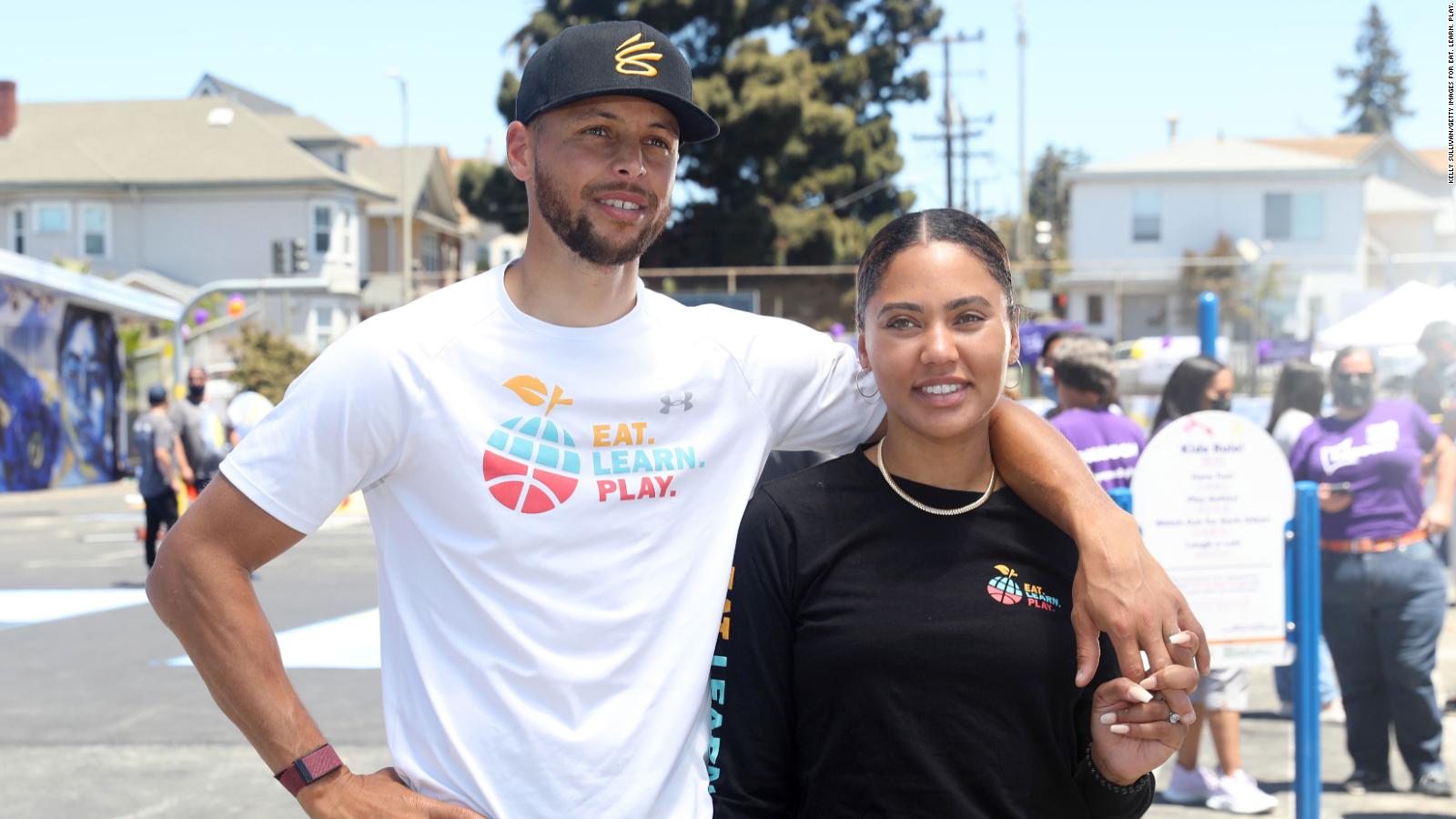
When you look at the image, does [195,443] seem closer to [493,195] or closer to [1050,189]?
[493,195]

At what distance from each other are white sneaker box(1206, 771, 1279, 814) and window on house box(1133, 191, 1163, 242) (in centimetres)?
3925

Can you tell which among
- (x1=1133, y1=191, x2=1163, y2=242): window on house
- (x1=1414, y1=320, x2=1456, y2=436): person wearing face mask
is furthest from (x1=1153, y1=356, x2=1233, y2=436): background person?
(x1=1133, y1=191, x2=1163, y2=242): window on house

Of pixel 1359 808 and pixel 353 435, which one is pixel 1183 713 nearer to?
pixel 353 435

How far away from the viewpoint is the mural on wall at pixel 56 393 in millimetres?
24812

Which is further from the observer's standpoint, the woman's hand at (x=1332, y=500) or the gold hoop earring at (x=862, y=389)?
the woman's hand at (x=1332, y=500)

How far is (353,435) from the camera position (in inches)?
85.0

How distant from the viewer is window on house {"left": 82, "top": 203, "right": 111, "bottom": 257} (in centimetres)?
4322

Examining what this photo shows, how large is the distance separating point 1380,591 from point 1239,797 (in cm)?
123

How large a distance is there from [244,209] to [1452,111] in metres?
43.6

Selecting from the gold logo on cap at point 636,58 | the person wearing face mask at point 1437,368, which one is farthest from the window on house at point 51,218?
the gold logo on cap at point 636,58

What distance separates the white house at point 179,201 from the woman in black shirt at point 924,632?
4211 centimetres

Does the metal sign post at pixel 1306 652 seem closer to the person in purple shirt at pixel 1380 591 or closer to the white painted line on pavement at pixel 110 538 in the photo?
the person in purple shirt at pixel 1380 591

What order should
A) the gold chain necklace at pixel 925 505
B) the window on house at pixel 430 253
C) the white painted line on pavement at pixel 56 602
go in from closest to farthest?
1. the gold chain necklace at pixel 925 505
2. the white painted line on pavement at pixel 56 602
3. the window on house at pixel 430 253

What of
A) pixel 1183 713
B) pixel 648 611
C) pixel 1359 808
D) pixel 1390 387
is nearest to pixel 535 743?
pixel 648 611
